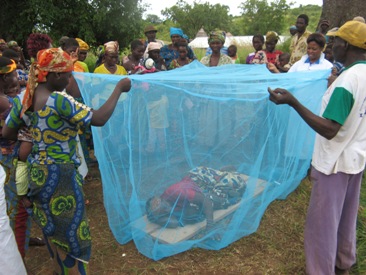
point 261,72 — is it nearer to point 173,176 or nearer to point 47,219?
point 173,176

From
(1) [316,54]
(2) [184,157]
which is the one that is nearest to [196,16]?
(1) [316,54]

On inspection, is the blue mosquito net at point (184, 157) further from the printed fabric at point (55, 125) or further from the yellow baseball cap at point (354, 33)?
the yellow baseball cap at point (354, 33)

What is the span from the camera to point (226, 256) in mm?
2672

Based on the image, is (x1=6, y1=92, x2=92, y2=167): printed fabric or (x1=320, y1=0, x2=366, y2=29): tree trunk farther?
(x1=320, y1=0, x2=366, y2=29): tree trunk

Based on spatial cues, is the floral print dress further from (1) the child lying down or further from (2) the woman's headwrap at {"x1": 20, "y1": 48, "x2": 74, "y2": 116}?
(1) the child lying down

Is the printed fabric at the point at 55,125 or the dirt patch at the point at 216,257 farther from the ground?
the printed fabric at the point at 55,125

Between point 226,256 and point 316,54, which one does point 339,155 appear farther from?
point 316,54

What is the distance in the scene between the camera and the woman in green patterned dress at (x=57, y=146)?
5.62 ft

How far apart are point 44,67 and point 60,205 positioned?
30.7 inches

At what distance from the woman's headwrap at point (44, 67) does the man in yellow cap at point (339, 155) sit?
3.99 feet

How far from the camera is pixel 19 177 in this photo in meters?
2.08

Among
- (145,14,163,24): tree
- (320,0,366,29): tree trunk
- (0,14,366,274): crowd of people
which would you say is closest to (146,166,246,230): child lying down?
(0,14,366,274): crowd of people

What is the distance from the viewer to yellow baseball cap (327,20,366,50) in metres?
1.83

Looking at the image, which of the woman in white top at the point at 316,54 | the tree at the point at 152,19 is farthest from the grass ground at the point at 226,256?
the tree at the point at 152,19
